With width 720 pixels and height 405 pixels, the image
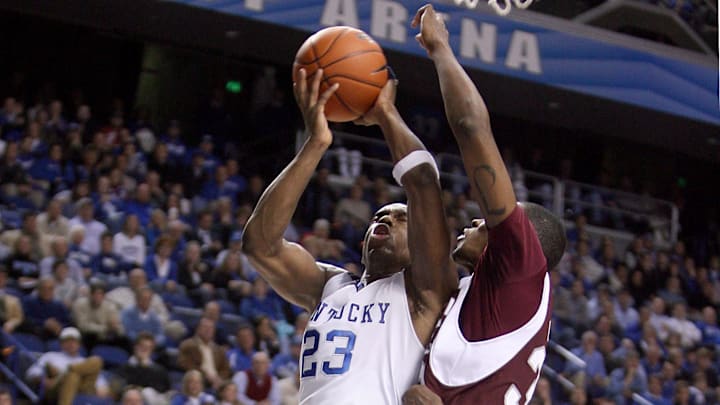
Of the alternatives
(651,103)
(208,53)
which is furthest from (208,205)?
(651,103)

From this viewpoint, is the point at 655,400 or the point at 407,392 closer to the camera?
the point at 407,392

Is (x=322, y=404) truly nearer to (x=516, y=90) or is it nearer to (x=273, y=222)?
(x=273, y=222)

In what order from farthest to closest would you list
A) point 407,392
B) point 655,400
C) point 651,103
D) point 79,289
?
1. point 651,103
2. point 655,400
3. point 79,289
4. point 407,392

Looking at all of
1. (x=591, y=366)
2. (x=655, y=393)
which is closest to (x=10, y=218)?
(x=591, y=366)

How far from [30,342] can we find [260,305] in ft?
7.13

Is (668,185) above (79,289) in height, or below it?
below

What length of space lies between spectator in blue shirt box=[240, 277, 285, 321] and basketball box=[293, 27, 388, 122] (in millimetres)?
6156

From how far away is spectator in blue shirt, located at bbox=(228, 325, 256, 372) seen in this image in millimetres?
8734

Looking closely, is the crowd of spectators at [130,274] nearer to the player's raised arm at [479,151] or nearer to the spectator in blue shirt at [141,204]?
the spectator in blue shirt at [141,204]

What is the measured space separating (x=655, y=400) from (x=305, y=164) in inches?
325

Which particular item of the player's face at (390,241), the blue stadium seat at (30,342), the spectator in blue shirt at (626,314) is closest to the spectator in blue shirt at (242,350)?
the blue stadium seat at (30,342)

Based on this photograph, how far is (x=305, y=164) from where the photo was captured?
3.50 metres

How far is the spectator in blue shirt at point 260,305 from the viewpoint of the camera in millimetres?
9531

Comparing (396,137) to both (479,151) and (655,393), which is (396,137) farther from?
(655,393)
